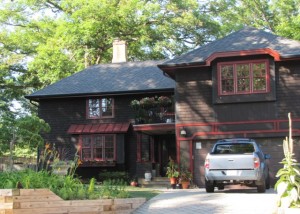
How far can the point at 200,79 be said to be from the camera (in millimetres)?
Answer: 20844

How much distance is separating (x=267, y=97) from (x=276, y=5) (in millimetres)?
27357

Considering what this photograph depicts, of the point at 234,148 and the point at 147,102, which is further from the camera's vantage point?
the point at 147,102

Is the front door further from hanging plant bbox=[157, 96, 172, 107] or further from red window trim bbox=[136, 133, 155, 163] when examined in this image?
hanging plant bbox=[157, 96, 172, 107]

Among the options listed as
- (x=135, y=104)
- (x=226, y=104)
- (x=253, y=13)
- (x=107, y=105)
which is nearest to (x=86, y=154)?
(x=107, y=105)

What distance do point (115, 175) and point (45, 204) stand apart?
520 inches

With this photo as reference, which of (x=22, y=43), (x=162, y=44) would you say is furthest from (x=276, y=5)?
(x=22, y=43)

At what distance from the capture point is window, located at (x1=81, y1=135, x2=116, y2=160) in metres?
25.3

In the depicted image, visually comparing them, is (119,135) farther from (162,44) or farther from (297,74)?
(162,44)

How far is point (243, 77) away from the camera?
2020 cm

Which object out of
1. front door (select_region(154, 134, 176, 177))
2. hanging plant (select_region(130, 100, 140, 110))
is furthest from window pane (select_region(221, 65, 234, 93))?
front door (select_region(154, 134, 176, 177))

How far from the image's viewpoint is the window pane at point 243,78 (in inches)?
794

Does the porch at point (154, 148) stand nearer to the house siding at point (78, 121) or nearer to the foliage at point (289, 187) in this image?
the house siding at point (78, 121)

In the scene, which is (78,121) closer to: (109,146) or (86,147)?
(86,147)

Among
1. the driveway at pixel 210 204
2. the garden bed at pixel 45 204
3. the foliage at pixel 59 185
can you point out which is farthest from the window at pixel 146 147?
the garden bed at pixel 45 204
